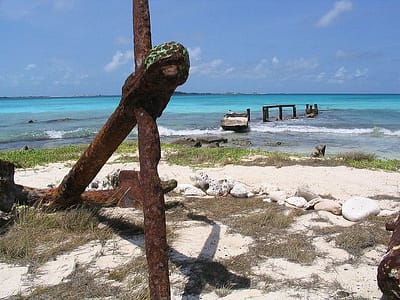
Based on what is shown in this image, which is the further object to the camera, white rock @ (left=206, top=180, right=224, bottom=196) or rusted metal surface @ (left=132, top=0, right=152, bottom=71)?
white rock @ (left=206, top=180, right=224, bottom=196)

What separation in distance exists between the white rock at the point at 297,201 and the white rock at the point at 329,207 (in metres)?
0.19

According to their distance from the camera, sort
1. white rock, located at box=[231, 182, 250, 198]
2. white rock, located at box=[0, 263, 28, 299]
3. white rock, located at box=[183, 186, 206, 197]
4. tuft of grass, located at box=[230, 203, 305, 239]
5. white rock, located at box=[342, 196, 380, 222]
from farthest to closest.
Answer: white rock, located at box=[183, 186, 206, 197]
white rock, located at box=[231, 182, 250, 198]
white rock, located at box=[342, 196, 380, 222]
tuft of grass, located at box=[230, 203, 305, 239]
white rock, located at box=[0, 263, 28, 299]

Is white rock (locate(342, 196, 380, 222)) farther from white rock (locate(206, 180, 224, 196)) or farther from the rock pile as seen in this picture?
white rock (locate(206, 180, 224, 196))

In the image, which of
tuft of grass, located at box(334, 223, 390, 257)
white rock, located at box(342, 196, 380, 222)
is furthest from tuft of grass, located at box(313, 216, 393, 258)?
white rock, located at box(342, 196, 380, 222)

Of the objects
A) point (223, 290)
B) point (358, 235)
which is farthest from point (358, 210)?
point (223, 290)

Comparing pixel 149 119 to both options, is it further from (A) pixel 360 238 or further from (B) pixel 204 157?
(B) pixel 204 157

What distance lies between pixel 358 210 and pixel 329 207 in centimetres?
36

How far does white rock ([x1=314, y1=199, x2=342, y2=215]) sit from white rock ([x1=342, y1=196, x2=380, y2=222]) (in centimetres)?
7

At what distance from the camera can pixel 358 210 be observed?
496cm

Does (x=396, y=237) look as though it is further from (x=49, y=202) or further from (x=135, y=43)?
(x=49, y=202)

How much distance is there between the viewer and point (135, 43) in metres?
3.05

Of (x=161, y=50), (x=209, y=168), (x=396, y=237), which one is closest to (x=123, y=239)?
(x=161, y=50)

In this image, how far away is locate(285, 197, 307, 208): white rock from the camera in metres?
5.48

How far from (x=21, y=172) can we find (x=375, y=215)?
22.2ft
